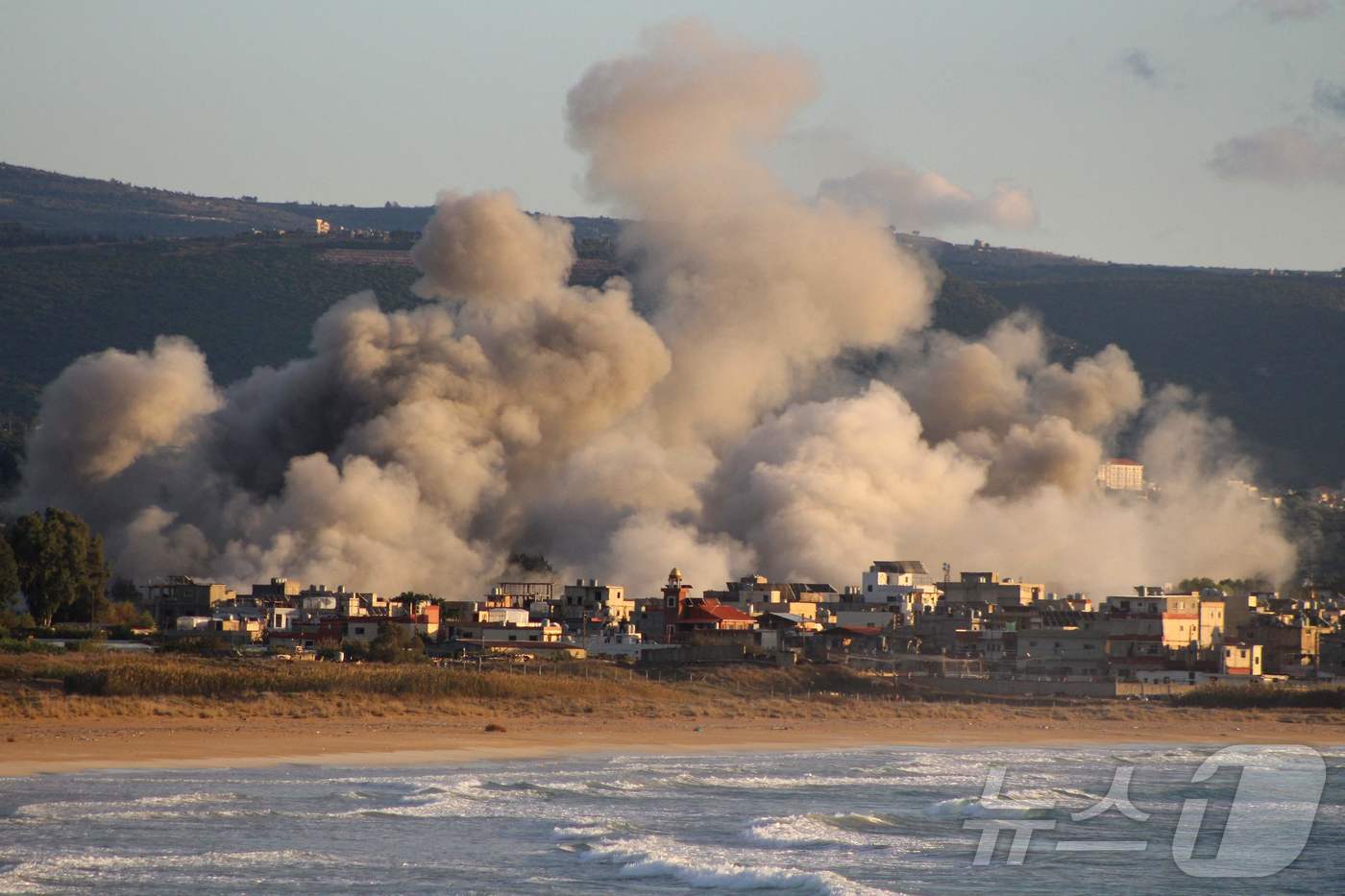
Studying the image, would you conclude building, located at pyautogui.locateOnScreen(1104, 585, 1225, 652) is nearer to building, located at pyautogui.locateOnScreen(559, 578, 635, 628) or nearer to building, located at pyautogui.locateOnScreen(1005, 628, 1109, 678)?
building, located at pyautogui.locateOnScreen(1005, 628, 1109, 678)

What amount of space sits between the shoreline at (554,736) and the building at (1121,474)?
6756 cm

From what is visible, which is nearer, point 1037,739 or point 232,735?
point 232,735

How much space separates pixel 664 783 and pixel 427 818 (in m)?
7.60

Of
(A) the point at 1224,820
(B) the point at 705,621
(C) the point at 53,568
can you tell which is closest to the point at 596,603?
(B) the point at 705,621

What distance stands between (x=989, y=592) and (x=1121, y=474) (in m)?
49.7

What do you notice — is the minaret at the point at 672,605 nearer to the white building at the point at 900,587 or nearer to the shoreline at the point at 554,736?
the white building at the point at 900,587

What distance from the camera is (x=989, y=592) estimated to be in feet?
280

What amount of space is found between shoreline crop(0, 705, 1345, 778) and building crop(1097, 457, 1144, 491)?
222ft

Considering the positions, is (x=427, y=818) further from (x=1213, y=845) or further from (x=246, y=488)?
(x=246, y=488)

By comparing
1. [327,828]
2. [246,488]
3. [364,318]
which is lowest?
[327,828]

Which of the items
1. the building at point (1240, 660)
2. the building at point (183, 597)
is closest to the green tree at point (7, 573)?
the building at point (183, 597)

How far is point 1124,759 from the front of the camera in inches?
1933

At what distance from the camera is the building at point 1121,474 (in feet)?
424

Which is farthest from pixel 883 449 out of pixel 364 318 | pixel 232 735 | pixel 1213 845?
pixel 1213 845
